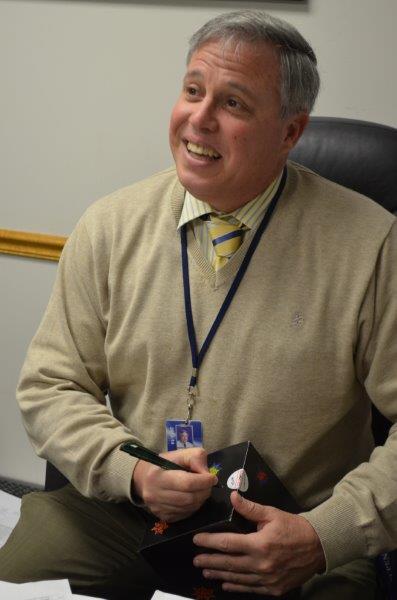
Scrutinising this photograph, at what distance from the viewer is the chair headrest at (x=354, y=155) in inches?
68.8

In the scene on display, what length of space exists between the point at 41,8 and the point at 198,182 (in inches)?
44.4

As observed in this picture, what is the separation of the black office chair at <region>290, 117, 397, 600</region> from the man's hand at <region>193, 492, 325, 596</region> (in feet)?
1.35

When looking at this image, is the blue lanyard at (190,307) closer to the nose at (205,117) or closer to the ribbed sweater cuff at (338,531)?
the nose at (205,117)

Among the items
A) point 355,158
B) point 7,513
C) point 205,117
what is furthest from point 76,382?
point 7,513

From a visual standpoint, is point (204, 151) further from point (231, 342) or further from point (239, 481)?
point (239, 481)

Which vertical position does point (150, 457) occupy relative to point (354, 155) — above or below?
below

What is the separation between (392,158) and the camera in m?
1.74

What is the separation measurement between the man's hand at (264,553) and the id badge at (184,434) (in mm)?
237

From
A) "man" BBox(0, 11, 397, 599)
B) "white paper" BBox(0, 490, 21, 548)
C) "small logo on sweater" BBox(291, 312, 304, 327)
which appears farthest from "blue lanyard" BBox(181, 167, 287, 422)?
"white paper" BBox(0, 490, 21, 548)

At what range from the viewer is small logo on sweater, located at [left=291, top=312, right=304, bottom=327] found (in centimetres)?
159

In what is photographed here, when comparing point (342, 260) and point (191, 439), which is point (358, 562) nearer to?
point (191, 439)

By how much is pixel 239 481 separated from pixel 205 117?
0.66 meters

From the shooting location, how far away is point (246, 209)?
1.67 meters

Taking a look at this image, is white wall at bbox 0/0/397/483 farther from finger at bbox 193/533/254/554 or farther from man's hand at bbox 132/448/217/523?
finger at bbox 193/533/254/554
